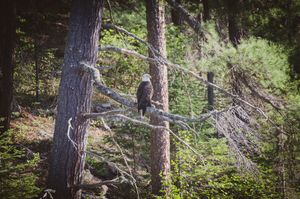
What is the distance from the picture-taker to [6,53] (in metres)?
8.08

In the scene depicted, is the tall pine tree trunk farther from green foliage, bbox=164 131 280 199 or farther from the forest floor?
the forest floor

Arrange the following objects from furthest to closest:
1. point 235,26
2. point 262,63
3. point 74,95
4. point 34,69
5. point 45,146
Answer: point 34,69
point 45,146
point 235,26
point 262,63
point 74,95

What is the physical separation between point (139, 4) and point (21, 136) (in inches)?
272

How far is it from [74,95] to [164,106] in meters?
3.19

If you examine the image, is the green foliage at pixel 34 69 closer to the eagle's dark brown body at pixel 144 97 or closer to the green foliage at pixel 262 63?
the green foliage at pixel 262 63

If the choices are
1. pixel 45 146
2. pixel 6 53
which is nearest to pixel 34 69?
pixel 45 146

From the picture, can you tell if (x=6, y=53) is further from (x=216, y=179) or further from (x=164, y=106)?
(x=216, y=179)

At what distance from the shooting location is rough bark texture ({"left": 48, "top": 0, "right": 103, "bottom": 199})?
15.4 feet

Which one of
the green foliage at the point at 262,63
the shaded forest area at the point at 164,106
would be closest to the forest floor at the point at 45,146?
the shaded forest area at the point at 164,106

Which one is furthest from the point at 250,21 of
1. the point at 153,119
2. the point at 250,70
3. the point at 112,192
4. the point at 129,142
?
the point at 112,192

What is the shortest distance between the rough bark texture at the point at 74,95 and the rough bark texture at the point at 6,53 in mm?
4275

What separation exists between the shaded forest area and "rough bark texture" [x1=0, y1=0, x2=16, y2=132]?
1.2 inches

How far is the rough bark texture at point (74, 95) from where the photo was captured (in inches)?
184

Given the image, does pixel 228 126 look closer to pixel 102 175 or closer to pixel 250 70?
pixel 250 70
